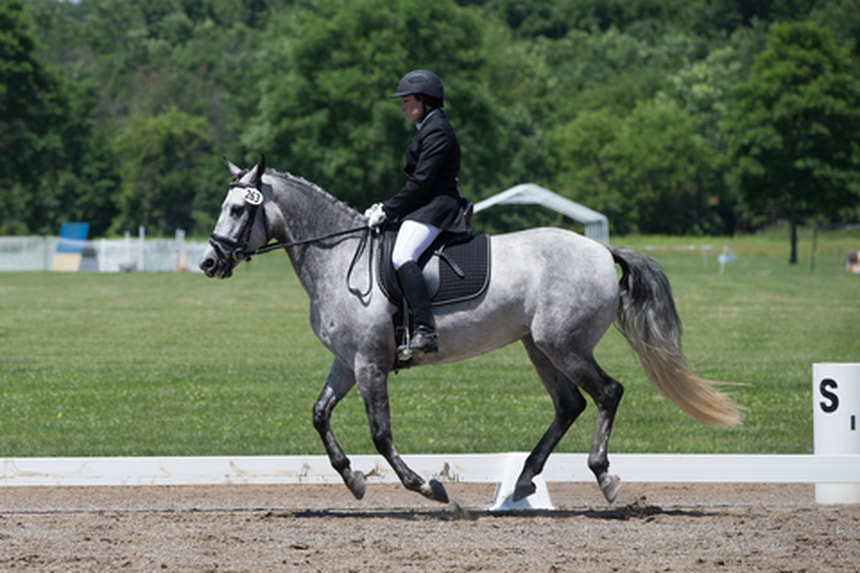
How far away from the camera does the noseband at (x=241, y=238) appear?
7.00m

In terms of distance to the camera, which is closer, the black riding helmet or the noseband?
the noseband

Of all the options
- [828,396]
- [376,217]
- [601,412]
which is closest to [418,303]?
[376,217]

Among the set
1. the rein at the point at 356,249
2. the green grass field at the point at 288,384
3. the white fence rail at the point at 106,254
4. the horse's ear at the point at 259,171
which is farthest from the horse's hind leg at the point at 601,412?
the white fence rail at the point at 106,254

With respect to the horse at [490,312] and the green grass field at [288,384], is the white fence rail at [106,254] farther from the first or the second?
the horse at [490,312]

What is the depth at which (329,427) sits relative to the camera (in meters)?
7.16

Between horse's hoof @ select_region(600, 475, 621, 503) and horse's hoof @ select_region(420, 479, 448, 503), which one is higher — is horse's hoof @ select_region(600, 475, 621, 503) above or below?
below

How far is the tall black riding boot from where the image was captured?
6.93 meters

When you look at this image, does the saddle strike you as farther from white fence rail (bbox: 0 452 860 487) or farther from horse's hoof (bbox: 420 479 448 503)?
white fence rail (bbox: 0 452 860 487)

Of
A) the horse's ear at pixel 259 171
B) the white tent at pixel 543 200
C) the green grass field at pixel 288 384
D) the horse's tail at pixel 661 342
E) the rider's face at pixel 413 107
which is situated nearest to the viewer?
the horse's ear at pixel 259 171

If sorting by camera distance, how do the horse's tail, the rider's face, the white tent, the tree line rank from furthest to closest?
1. the tree line
2. the white tent
3. the horse's tail
4. the rider's face

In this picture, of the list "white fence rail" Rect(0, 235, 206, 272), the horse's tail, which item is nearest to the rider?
the horse's tail

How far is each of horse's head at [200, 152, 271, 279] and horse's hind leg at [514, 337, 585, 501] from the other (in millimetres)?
2059

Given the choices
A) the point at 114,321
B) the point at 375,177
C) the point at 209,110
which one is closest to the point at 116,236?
the point at 209,110

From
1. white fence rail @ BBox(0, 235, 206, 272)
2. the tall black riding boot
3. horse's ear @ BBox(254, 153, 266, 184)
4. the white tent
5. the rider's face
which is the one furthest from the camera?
white fence rail @ BBox(0, 235, 206, 272)
